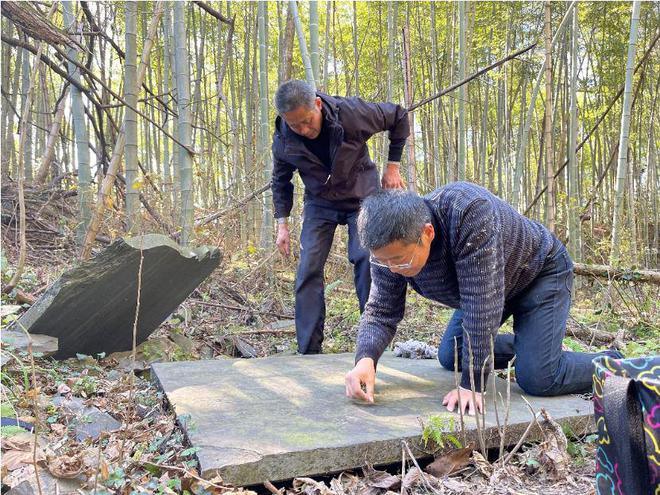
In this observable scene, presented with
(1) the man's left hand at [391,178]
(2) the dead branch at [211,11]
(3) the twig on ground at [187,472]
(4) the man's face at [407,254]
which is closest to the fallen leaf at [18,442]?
(3) the twig on ground at [187,472]

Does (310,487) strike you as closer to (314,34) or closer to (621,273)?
(621,273)

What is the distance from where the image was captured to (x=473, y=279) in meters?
2.25

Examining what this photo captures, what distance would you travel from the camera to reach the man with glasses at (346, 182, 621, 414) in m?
2.12

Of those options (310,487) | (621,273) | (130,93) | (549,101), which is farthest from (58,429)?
(549,101)

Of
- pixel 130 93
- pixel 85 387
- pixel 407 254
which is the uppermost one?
pixel 130 93

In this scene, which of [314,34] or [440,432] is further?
[314,34]

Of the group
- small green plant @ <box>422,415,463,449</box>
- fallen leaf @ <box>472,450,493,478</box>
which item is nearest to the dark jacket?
small green plant @ <box>422,415,463,449</box>

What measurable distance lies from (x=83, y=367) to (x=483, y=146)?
9.37 meters

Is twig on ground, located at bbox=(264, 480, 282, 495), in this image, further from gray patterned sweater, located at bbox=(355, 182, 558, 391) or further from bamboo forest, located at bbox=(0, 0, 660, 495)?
gray patterned sweater, located at bbox=(355, 182, 558, 391)

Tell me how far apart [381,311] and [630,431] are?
1428 millimetres

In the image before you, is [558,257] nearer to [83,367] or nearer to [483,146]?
[83,367]

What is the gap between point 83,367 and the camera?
10.5 feet

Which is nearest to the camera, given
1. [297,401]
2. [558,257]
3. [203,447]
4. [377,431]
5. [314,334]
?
[203,447]

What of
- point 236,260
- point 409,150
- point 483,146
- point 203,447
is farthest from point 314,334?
point 483,146
